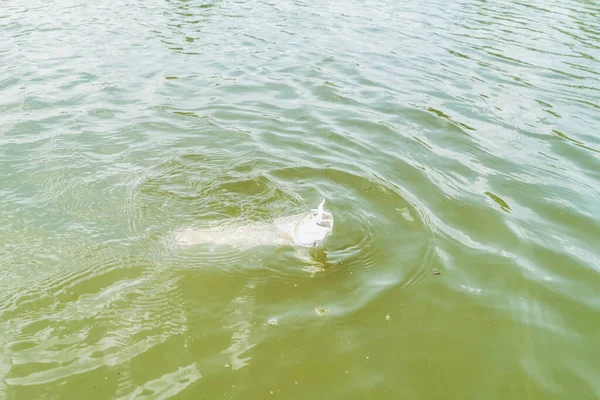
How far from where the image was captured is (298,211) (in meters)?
6.32

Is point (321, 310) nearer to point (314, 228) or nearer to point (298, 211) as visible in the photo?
point (314, 228)

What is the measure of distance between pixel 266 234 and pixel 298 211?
756mm

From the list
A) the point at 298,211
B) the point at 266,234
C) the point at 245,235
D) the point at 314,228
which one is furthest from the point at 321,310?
the point at 298,211

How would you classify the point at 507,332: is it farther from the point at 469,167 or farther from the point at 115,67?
the point at 115,67

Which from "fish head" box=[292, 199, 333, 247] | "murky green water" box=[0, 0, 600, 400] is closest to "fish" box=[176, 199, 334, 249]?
"fish head" box=[292, 199, 333, 247]

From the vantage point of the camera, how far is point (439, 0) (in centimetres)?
1959

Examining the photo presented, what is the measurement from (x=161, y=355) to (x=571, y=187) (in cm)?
634

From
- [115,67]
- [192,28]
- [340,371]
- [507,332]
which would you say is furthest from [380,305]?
[192,28]

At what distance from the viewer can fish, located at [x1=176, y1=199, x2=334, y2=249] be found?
207 inches

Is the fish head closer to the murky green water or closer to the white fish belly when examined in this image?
the white fish belly

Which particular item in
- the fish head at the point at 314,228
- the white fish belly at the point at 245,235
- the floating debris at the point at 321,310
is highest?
the fish head at the point at 314,228

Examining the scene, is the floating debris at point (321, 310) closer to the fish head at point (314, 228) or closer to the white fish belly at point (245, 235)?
the fish head at point (314, 228)

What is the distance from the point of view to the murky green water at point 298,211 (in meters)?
3.99

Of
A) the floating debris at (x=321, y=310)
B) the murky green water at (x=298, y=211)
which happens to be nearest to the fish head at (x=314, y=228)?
the murky green water at (x=298, y=211)
